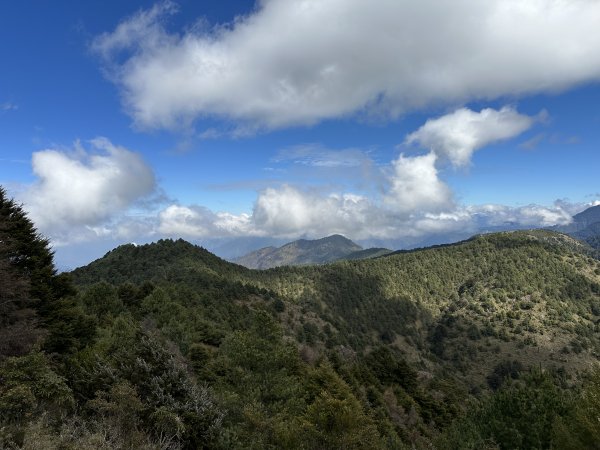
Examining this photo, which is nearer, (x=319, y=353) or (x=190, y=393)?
(x=190, y=393)

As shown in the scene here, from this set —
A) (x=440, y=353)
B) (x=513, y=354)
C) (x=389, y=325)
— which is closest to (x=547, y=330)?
(x=513, y=354)

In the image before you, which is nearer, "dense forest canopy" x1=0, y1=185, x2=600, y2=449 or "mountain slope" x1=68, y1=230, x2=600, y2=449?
"dense forest canopy" x1=0, y1=185, x2=600, y2=449

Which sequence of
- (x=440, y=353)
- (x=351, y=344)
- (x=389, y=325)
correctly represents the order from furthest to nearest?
1. (x=389, y=325)
2. (x=440, y=353)
3. (x=351, y=344)

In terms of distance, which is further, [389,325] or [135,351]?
[389,325]

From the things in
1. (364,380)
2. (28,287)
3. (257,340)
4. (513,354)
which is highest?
(28,287)

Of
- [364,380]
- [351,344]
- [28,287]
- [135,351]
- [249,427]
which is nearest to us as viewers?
[135,351]

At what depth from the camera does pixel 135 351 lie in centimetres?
2209

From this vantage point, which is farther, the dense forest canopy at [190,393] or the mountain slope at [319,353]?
the mountain slope at [319,353]

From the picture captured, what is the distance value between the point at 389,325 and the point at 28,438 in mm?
195190

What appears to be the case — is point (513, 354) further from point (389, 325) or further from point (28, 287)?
point (28, 287)

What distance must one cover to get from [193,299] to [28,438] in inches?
3517

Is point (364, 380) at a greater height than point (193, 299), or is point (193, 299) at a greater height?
point (193, 299)

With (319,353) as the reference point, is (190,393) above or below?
above

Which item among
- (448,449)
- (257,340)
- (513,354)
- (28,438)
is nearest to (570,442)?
(448,449)
